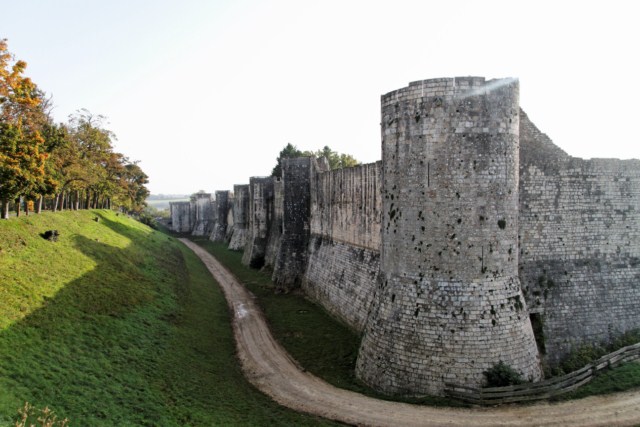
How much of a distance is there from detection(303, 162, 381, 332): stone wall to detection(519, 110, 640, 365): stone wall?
6.83 m

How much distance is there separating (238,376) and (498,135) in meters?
12.5

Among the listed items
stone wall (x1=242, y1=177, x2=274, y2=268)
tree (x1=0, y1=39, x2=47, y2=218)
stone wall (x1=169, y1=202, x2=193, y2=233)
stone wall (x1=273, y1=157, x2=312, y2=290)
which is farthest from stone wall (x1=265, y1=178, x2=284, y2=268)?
stone wall (x1=169, y1=202, x2=193, y2=233)

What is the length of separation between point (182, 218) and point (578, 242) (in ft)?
267

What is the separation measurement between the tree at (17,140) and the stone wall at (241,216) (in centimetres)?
3153

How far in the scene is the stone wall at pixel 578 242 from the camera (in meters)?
16.3

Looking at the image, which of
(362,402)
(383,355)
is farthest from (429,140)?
(362,402)

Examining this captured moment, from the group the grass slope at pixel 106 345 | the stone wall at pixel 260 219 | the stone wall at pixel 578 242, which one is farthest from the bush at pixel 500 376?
the stone wall at pixel 260 219

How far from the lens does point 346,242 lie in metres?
26.0

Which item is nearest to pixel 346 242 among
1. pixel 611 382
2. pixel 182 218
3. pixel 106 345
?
pixel 106 345

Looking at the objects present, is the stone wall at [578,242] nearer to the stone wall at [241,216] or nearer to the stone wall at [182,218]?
the stone wall at [241,216]

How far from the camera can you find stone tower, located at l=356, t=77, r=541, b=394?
13.2 m

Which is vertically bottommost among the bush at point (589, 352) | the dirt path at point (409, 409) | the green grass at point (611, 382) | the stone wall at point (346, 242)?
the dirt path at point (409, 409)

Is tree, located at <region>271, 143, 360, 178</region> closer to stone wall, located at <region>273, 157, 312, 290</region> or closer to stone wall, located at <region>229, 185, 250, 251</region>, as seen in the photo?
stone wall, located at <region>229, 185, 250, 251</region>

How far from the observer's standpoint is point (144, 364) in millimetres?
15336
